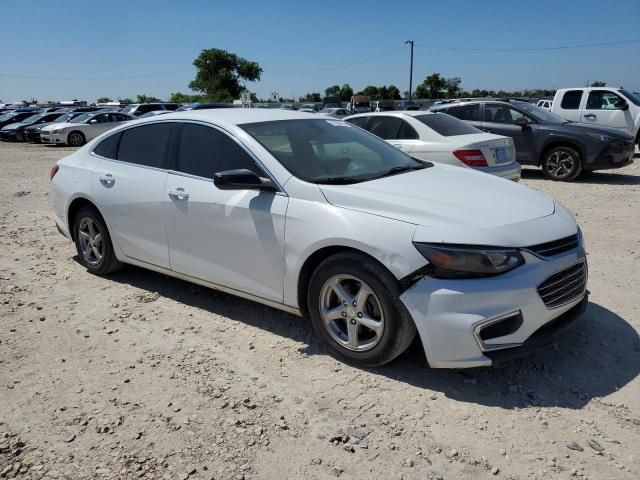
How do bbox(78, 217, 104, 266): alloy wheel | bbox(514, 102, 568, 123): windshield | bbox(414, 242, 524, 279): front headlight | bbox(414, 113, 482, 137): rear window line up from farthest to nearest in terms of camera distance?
bbox(514, 102, 568, 123): windshield, bbox(414, 113, 482, 137): rear window, bbox(78, 217, 104, 266): alloy wheel, bbox(414, 242, 524, 279): front headlight

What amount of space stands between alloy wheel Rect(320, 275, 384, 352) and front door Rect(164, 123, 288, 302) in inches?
15.8

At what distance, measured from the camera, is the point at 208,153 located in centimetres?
420

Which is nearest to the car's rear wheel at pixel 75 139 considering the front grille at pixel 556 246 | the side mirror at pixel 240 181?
the side mirror at pixel 240 181

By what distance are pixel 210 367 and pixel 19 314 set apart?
203 cm

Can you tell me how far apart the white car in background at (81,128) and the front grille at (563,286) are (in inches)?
904

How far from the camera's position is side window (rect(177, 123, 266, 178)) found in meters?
3.97

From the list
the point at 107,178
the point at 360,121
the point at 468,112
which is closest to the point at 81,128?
the point at 468,112

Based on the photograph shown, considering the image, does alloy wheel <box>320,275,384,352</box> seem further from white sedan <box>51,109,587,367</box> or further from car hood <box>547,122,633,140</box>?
car hood <box>547,122,633,140</box>

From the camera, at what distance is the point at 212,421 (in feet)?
9.75

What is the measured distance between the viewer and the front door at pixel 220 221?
369 cm

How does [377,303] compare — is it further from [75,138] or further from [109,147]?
[75,138]

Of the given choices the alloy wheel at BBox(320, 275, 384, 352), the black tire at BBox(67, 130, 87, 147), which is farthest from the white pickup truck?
the black tire at BBox(67, 130, 87, 147)

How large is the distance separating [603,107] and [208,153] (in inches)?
518

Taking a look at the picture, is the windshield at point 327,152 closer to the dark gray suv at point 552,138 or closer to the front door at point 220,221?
the front door at point 220,221
